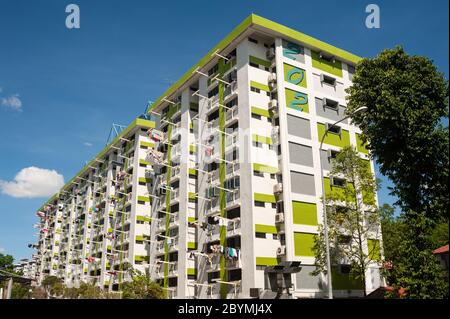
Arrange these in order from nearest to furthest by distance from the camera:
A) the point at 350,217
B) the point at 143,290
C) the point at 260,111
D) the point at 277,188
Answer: the point at 350,217 → the point at 277,188 → the point at 260,111 → the point at 143,290

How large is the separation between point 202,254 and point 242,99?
1622 cm

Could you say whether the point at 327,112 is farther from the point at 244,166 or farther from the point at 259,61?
the point at 244,166

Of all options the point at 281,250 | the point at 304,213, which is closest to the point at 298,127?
the point at 304,213

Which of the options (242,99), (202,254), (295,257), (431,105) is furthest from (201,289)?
(431,105)

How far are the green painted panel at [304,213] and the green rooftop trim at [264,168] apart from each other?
3740 millimetres

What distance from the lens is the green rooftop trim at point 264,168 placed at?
41.7 metres

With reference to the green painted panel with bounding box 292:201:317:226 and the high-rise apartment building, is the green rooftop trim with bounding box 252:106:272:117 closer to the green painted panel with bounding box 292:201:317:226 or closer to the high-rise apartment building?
the high-rise apartment building

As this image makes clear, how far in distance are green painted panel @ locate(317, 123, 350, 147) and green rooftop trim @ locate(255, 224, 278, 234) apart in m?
11.2

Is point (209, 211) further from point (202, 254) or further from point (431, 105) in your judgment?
point (431, 105)

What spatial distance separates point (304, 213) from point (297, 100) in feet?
39.1

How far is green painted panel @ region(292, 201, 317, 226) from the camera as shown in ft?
133

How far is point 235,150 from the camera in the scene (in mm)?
44656

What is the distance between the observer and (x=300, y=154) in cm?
4331

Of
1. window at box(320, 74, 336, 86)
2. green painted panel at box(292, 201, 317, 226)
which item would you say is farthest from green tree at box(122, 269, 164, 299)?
window at box(320, 74, 336, 86)
